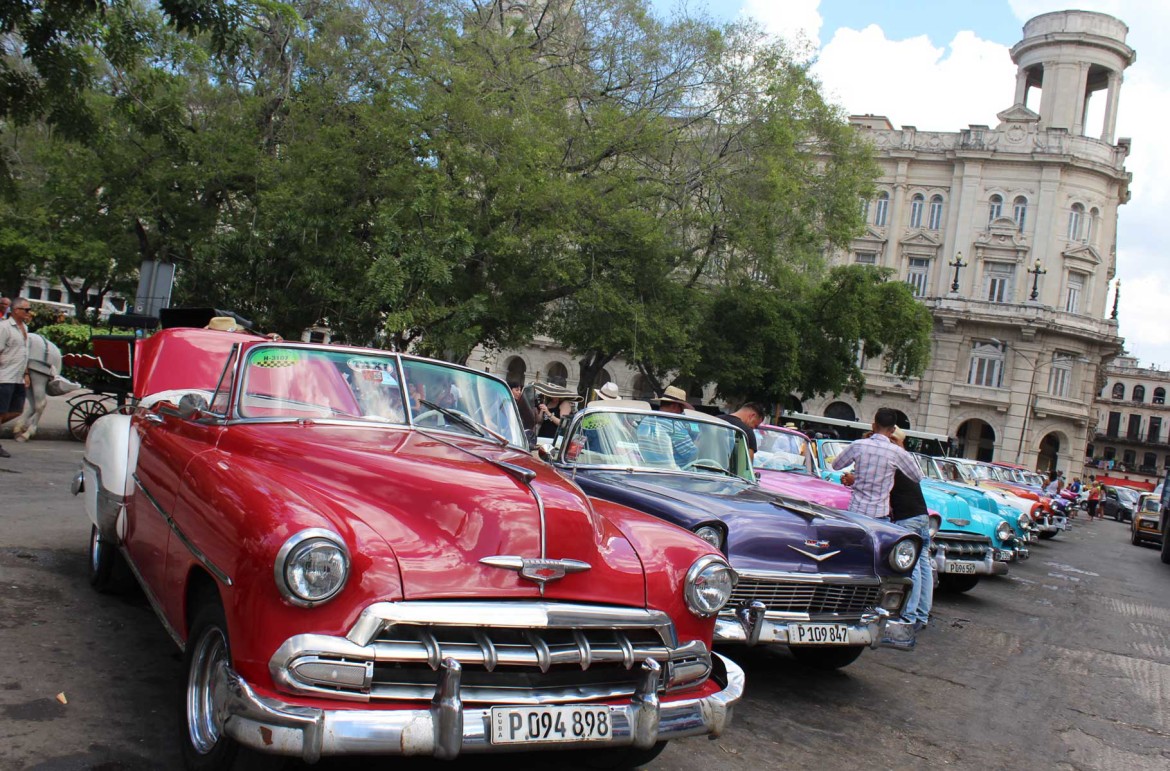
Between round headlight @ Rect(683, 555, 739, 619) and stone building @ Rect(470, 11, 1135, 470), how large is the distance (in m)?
48.6

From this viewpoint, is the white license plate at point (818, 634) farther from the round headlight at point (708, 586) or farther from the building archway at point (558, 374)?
the building archway at point (558, 374)

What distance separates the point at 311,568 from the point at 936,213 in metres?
57.6

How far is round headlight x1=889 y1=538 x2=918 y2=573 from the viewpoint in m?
6.54

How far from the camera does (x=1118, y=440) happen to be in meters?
97.6

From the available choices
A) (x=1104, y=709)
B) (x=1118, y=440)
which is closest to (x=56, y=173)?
(x=1104, y=709)

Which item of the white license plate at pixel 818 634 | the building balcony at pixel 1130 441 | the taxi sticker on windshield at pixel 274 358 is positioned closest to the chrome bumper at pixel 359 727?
the taxi sticker on windshield at pixel 274 358

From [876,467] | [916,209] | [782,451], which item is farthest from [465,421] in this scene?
[916,209]

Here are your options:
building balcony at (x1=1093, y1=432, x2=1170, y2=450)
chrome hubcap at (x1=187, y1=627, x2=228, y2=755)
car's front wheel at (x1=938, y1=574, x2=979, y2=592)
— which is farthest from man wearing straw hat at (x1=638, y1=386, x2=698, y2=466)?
building balcony at (x1=1093, y1=432, x2=1170, y2=450)

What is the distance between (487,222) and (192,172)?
24.2ft

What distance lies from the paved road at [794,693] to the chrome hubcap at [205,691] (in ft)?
0.35

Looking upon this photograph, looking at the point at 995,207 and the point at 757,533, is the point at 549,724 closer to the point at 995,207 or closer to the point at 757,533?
the point at 757,533

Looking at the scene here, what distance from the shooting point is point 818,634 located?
19.4 feet

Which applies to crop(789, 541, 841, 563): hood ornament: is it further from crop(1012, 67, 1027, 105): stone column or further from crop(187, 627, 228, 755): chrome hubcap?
crop(1012, 67, 1027, 105): stone column

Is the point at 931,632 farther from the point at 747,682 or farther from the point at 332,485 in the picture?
the point at 332,485
